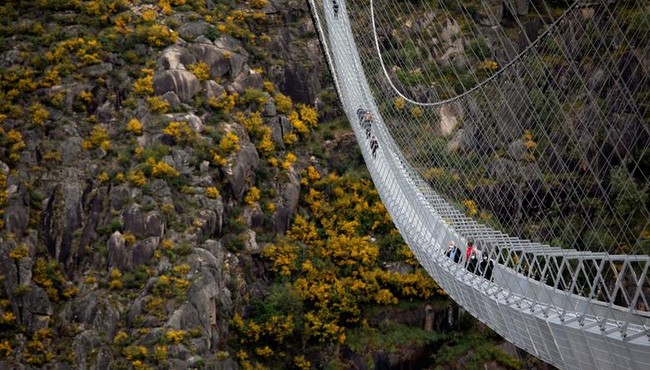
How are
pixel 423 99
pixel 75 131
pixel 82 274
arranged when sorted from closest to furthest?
pixel 82 274
pixel 75 131
pixel 423 99

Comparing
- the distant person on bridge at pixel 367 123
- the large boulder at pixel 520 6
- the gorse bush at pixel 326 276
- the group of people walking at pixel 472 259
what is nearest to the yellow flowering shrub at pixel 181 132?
the gorse bush at pixel 326 276

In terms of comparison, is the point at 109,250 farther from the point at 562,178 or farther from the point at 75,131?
the point at 562,178

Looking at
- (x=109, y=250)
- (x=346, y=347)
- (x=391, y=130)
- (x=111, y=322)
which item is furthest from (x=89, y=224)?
(x=391, y=130)

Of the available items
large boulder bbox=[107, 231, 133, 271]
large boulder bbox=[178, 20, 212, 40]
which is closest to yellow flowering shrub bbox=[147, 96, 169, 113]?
large boulder bbox=[178, 20, 212, 40]

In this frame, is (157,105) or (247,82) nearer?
(157,105)

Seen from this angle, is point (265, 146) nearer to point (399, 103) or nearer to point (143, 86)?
point (143, 86)

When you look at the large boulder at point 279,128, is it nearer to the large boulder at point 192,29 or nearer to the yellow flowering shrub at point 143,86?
the large boulder at point 192,29

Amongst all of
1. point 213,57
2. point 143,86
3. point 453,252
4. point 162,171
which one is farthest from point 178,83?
point 453,252

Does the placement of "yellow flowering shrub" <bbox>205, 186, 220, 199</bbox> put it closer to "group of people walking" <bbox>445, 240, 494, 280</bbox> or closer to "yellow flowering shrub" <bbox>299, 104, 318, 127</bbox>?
"yellow flowering shrub" <bbox>299, 104, 318, 127</bbox>
